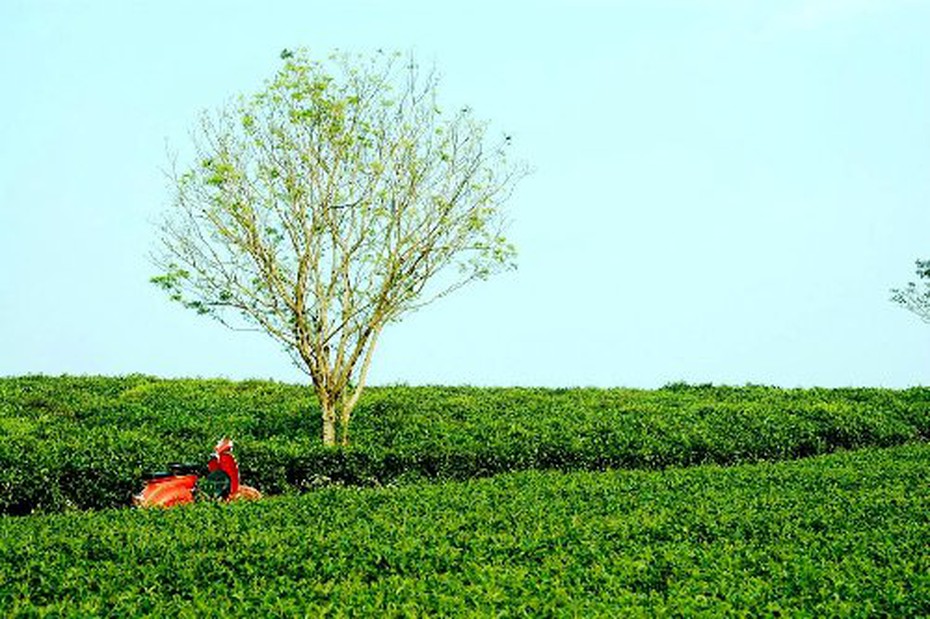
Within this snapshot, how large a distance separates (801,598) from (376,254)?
1126 cm

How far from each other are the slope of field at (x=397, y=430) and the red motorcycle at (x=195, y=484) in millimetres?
1865

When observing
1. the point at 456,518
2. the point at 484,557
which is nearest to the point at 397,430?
the point at 456,518

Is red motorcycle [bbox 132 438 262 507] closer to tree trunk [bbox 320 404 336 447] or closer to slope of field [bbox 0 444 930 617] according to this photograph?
slope of field [bbox 0 444 930 617]

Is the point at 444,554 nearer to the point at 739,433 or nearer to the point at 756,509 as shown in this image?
the point at 756,509

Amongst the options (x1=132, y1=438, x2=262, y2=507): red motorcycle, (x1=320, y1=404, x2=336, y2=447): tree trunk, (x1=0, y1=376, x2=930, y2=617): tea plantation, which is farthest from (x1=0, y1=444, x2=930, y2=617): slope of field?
(x1=320, y1=404, x2=336, y2=447): tree trunk

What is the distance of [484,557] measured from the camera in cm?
805

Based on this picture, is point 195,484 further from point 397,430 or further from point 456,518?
point 397,430

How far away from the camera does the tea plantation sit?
6.97 meters

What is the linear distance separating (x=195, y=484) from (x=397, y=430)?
6.02 metres

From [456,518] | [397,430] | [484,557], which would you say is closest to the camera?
[484,557]

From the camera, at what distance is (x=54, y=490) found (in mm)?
13734

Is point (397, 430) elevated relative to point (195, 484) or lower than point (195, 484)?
elevated

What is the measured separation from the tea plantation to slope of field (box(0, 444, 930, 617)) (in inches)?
1.0

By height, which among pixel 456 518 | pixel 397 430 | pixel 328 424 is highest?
pixel 328 424
